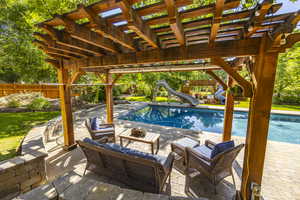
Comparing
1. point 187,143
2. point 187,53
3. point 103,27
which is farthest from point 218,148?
point 103,27

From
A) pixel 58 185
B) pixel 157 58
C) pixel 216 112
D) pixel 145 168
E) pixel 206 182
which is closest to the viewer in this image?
pixel 58 185

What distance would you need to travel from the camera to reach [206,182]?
2.86 m

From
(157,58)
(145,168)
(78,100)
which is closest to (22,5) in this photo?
(78,100)

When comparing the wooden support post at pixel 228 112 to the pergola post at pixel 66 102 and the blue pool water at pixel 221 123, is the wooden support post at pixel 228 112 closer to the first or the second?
the blue pool water at pixel 221 123

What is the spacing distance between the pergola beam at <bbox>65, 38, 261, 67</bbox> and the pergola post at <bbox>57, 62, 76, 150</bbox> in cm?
139

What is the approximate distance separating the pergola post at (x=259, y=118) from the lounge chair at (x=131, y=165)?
1.40 m

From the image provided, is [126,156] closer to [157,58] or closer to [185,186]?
[185,186]

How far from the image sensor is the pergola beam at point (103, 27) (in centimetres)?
139

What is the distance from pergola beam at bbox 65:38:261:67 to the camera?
2.07 m

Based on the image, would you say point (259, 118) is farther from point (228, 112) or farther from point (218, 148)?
point (228, 112)

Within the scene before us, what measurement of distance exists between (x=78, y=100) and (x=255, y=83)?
44.5ft

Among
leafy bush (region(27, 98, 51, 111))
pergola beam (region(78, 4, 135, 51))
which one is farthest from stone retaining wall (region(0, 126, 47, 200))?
leafy bush (region(27, 98, 51, 111))

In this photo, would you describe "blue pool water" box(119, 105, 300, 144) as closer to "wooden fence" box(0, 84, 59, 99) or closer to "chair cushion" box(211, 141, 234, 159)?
"chair cushion" box(211, 141, 234, 159)

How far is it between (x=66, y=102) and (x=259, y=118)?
4.94 m
